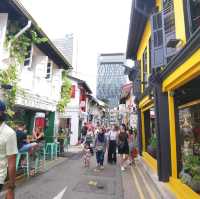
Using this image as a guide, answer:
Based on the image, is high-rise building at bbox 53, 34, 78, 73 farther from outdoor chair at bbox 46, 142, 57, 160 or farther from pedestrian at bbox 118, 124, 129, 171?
pedestrian at bbox 118, 124, 129, 171

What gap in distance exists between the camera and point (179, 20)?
22.7 feet

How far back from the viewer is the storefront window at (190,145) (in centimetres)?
642

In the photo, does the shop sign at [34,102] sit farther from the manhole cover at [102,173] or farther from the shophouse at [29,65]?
the manhole cover at [102,173]

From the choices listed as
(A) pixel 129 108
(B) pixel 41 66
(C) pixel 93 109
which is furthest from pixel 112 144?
(C) pixel 93 109

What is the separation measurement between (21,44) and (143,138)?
8.69m

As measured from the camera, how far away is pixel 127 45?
16125 mm

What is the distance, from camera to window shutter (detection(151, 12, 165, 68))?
8370 mm

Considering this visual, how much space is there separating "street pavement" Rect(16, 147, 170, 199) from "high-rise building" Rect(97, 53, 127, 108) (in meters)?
74.2

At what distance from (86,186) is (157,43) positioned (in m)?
5.19

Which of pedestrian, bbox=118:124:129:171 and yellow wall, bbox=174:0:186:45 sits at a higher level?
yellow wall, bbox=174:0:186:45

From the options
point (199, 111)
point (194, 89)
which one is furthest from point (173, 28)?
point (199, 111)

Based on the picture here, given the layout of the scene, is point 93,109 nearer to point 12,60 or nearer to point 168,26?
point 12,60

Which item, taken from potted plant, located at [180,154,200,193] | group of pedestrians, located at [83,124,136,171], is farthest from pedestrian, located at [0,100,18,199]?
group of pedestrians, located at [83,124,136,171]

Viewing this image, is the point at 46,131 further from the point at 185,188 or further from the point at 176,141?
the point at 185,188
